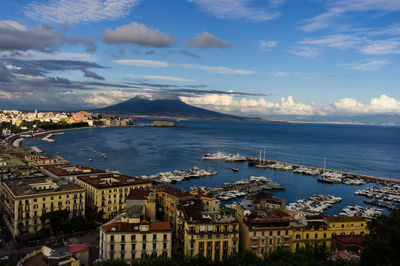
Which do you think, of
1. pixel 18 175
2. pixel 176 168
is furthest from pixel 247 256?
pixel 176 168

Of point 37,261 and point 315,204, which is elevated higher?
point 37,261

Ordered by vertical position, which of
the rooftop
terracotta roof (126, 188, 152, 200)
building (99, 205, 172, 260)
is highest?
the rooftop

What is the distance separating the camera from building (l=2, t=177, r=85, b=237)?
2144 cm

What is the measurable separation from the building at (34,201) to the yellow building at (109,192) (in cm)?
190

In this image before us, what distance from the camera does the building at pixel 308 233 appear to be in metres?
18.8

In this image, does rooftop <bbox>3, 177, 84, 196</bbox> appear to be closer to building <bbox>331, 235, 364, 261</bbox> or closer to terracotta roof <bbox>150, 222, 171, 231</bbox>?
terracotta roof <bbox>150, 222, 171, 231</bbox>

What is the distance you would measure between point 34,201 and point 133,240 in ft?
29.7

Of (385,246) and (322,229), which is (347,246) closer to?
(322,229)

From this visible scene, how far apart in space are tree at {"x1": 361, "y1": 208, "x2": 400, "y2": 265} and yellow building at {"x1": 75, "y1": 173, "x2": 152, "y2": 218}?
19221mm

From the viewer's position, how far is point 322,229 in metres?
19.2

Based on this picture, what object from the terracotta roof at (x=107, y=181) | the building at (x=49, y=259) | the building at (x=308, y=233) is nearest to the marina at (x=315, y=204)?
the building at (x=308, y=233)

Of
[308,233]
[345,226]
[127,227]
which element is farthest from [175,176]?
[345,226]

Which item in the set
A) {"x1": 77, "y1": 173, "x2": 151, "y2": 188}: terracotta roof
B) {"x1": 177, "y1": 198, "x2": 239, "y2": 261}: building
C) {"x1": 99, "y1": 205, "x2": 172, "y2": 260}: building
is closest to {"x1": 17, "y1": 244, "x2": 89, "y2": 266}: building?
{"x1": 99, "y1": 205, "x2": 172, "y2": 260}: building

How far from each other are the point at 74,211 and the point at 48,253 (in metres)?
10.8
